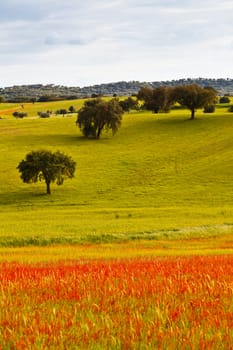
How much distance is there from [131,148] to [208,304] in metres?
94.2

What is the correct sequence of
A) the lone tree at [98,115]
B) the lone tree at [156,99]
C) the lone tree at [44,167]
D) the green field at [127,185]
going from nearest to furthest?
the green field at [127,185]
the lone tree at [44,167]
the lone tree at [98,115]
the lone tree at [156,99]

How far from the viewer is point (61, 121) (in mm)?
137375

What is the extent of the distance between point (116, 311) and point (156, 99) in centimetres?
14177

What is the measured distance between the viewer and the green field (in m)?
40.1

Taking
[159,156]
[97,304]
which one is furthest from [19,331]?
[159,156]

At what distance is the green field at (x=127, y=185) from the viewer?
131 ft

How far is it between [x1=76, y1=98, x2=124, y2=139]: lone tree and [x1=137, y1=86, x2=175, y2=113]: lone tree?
33.2 m

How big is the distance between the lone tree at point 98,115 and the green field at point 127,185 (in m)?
3.17

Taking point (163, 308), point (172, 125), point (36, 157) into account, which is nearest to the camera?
point (163, 308)

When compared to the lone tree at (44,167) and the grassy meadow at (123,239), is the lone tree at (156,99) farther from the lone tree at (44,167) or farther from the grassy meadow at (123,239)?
the lone tree at (44,167)

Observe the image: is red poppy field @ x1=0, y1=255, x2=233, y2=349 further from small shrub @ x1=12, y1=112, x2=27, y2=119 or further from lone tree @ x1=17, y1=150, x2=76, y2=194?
small shrub @ x1=12, y1=112, x2=27, y2=119

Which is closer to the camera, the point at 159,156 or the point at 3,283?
the point at 3,283

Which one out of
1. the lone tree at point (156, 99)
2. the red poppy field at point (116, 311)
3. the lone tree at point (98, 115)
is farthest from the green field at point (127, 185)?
the red poppy field at point (116, 311)

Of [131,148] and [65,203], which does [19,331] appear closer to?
[65,203]
